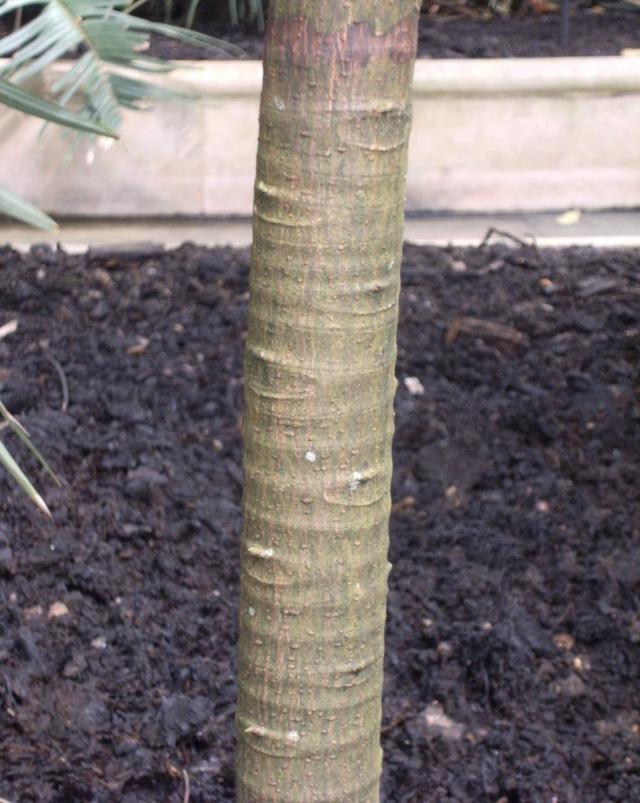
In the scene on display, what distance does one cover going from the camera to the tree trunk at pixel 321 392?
93cm

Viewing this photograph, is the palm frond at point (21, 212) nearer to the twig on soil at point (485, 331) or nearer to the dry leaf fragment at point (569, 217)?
the twig on soil at point (485, 331)

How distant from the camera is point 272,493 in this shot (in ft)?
3.36

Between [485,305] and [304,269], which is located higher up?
[304,269]

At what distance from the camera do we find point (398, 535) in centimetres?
240

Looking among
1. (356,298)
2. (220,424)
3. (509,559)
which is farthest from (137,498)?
(356,298)

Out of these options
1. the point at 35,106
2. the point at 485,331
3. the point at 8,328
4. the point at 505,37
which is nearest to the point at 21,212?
the point at 35,106

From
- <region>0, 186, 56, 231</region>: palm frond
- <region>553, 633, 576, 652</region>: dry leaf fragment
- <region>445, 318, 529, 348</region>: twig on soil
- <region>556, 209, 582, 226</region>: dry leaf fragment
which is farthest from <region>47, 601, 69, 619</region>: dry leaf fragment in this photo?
<region>556, 209, 582, 226</region>: dry leaf fragment

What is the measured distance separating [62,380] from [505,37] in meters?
2.97

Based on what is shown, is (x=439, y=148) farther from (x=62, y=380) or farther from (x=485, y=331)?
(x=62, y=380)

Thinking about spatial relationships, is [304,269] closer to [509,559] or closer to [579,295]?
[509,559]

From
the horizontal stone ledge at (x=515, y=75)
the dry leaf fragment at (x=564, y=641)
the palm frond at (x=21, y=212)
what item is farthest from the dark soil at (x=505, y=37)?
the palm frond at (x=21, y=212)

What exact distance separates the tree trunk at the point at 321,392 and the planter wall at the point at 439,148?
3.06 meters

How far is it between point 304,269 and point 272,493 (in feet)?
0.69

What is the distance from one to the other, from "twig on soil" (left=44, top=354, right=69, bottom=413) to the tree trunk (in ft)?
5.48
